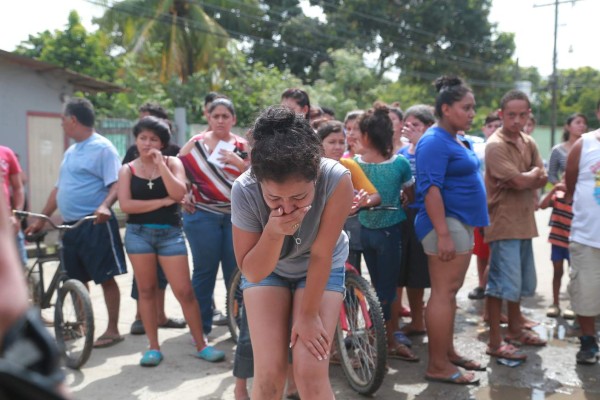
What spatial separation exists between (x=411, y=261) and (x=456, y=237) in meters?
1.08

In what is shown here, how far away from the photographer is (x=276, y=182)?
2842 mm

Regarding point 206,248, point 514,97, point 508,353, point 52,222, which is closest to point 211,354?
point 206,248

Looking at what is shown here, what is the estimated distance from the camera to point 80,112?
19.0 feet

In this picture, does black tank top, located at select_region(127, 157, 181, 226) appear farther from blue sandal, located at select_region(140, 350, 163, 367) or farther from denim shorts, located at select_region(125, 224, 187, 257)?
blue sandal, located at select_region(140, 350, 163, 367)

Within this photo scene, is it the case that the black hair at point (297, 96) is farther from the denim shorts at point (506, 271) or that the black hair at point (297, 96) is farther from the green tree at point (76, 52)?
the green tree at point (76, 52)

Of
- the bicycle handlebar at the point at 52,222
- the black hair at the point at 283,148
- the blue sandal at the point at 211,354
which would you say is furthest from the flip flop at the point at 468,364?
the bicycle handlebar at the point at 52,222

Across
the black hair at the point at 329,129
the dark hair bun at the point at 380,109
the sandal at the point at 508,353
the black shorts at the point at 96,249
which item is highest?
the dark hair bun at the point at 380,109

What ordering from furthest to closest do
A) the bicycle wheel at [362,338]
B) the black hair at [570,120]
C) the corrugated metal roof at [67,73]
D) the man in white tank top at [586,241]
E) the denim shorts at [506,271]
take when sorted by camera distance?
1. the corrugated metal roof at [67,73]
2. the black hair at [570,120]
3. the denim shorts at [506,271]
4. the man in white tank top at [586,241]
5. the bicycle wheel at [362,338]

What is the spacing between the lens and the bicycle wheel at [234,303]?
5.50 m

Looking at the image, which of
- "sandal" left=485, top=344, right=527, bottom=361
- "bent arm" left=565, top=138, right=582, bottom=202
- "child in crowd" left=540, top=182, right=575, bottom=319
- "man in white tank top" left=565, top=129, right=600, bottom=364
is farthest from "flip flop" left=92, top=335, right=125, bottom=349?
"child in crowd" left=540, top=182, right=575, bottom=319

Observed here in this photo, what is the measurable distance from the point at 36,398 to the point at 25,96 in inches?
508

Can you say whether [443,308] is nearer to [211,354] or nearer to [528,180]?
[528,180]

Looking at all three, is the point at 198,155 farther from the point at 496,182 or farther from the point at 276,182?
the point at 276,182

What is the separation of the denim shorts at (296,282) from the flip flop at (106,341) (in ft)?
8.81
